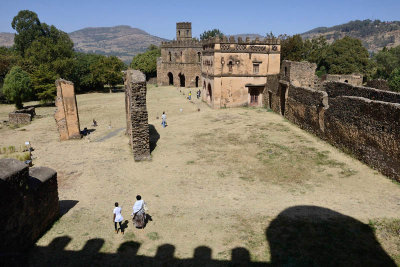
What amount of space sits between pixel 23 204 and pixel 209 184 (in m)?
6.36

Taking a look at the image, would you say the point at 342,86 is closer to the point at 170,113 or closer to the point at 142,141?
the point at 142,141

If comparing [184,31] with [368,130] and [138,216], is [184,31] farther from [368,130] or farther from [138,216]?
[138,216]

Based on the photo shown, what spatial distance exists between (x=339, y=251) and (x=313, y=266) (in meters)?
0.94

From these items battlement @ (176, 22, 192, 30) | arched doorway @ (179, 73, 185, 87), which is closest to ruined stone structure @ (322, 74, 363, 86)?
arched doorway @ (179, 73, 185, 87)

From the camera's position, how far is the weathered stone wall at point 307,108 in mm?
16109

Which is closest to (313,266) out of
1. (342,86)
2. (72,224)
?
(72,224)

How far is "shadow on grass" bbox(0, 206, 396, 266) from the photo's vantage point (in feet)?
21.4

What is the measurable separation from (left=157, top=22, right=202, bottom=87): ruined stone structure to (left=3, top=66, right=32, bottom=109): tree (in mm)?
22857

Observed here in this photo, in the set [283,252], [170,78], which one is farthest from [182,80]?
[283,252]

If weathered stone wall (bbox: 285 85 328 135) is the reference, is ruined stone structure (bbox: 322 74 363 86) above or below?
above

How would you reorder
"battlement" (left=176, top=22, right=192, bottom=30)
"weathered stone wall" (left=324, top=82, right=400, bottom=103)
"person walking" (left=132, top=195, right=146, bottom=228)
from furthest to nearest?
"battlement" (left=176, top=22, right=192, bottom=30) → "weathered stone wall" (left=324, top=82, right=400, bottom=103) → "person walking" (left=132, top=195, right=146, bottom=228)

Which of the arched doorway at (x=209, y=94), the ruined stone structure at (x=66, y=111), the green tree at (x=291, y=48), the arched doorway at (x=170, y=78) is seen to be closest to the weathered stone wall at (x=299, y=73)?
the arched doorway at (x=209, y=94)

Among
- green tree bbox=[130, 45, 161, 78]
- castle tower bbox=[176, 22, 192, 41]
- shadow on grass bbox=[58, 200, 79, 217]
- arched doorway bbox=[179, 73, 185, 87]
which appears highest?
castle tower bbox=[176, 22, 192, 41]

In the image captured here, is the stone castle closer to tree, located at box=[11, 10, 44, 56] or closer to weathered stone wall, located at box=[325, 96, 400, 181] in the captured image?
weathered stone wall, located at box=[325, 96, 400, 181]
